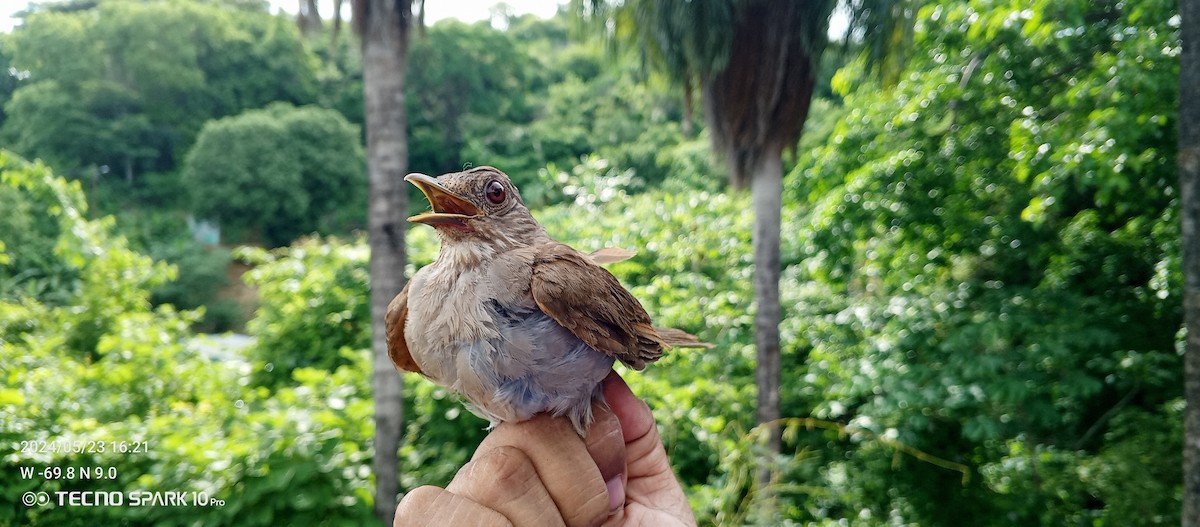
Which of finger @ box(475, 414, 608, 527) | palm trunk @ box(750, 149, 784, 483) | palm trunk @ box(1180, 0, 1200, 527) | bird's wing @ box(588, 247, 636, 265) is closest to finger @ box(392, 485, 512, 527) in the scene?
finger @ box(475, 414, 608, 527)

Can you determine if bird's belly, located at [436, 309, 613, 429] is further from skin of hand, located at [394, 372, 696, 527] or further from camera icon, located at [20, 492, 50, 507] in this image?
camera icon, located at [20, 492, 50, 507]

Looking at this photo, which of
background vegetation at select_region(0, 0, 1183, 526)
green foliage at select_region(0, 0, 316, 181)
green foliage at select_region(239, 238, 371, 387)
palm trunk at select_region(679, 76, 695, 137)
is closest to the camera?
background vegetation at select_region(0, 0, 1183, 526)

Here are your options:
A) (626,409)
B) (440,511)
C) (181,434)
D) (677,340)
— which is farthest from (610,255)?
(181,434)

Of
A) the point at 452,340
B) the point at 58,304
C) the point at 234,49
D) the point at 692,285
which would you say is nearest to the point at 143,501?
the point at 452,340

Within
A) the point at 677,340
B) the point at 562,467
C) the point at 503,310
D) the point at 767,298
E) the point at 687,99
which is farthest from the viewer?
the point at 767,298

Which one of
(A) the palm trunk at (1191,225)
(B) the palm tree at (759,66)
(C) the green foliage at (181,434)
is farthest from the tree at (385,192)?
(A) the palm trunk at (1191,225)

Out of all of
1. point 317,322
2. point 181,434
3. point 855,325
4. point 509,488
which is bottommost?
point 317,322

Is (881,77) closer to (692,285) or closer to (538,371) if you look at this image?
(692,285)

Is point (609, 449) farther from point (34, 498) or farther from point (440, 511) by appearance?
point (34, 498)
